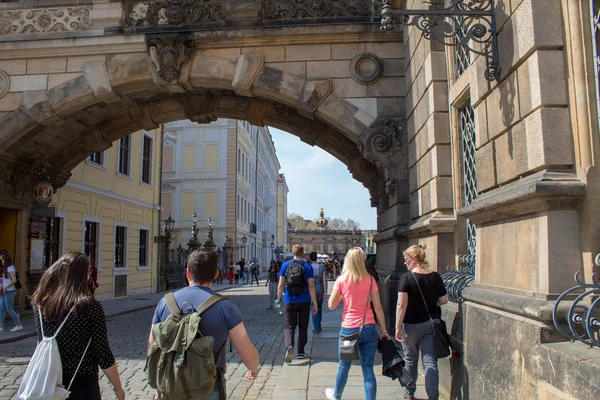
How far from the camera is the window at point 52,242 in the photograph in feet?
49.9

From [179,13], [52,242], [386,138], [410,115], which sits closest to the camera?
[410,115]

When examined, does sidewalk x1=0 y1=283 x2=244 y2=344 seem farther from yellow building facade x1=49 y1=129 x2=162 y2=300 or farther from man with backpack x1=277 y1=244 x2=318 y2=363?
man with backpack x1=277 y1=244 x2=318 y2=363

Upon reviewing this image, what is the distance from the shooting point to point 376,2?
884cm

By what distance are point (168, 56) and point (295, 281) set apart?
200 inches

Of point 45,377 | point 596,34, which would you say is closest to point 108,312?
point 45,377

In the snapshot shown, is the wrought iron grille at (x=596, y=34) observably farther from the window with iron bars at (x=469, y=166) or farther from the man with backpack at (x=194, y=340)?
the man with backpack at (x=194, y=340)

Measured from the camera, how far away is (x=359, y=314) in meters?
5.30

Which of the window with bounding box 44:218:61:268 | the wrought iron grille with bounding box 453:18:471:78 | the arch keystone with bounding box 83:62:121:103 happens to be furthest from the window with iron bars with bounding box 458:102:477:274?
the window with bounding box 44:218:61:268

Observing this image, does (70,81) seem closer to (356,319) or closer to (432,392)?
(356,319)

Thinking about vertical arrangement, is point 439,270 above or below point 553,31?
below

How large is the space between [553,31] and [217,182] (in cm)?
3681

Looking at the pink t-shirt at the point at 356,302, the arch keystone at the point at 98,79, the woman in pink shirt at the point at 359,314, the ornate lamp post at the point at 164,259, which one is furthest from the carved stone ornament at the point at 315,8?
the ornate lamp post at the point at 164,259

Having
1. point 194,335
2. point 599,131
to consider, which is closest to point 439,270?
point 599,131

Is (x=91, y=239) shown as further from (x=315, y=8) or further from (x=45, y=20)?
(x=315, y=8)
